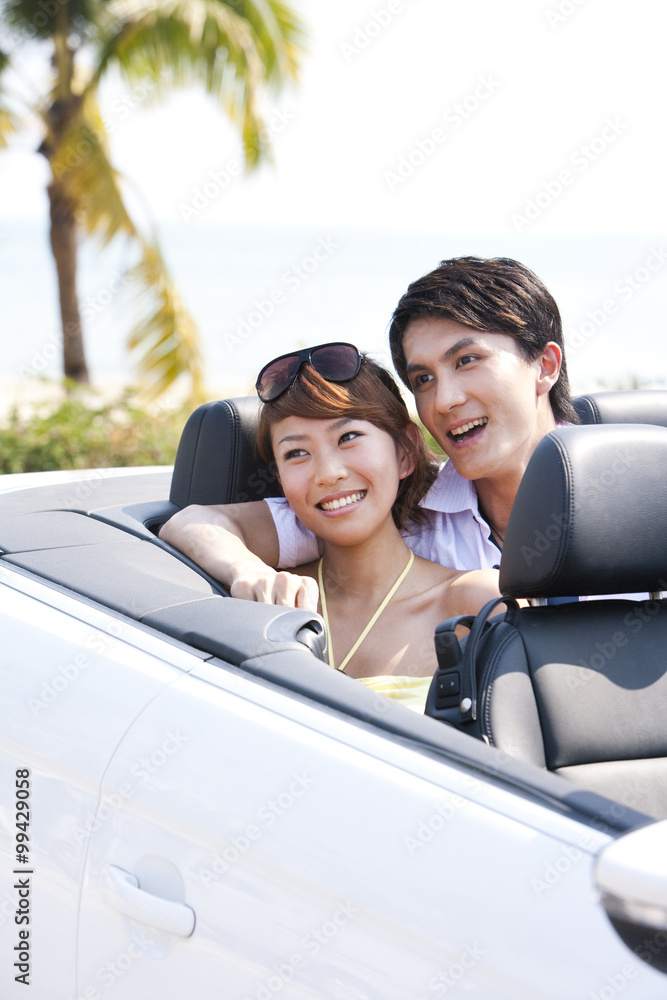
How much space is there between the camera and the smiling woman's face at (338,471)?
7.23 ft

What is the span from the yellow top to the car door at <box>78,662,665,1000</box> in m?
0.48

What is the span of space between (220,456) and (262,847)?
50.3 inches

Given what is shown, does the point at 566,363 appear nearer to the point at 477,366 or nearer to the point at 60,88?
the point at 477,366

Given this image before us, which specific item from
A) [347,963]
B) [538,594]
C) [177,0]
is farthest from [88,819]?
[177,0]

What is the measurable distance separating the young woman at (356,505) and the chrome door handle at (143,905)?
2.74 ft

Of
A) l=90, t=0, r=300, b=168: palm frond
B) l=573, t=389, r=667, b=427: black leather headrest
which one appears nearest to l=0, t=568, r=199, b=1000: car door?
l=573, t=389, r=667, b=427: black leather headrest

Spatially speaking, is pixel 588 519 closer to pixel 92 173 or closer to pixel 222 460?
pixel 222 460

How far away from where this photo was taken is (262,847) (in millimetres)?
1254

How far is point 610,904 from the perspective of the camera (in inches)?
39.0

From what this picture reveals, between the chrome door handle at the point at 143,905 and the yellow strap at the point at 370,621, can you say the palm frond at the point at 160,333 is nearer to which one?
the yellow strap at the point at 370,621

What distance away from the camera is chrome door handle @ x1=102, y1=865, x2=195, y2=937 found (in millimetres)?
1286

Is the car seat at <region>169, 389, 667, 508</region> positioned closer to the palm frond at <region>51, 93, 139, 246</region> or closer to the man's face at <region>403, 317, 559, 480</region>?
the man's face at <region>403, 317, 559, 480</region>

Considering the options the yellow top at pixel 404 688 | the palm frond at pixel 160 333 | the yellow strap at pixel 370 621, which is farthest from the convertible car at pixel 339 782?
the palm frond at pixel 160 333

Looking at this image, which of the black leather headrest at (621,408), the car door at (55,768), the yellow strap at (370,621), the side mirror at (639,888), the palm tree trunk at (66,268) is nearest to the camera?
the side mirror at (639,888)
